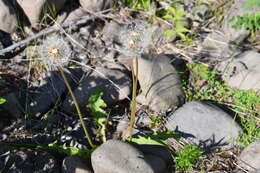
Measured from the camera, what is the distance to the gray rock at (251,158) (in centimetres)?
287

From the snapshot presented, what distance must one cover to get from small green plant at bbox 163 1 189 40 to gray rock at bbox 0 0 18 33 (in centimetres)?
170

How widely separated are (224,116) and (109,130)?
1097 mm

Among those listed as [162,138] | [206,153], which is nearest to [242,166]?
[206,153]

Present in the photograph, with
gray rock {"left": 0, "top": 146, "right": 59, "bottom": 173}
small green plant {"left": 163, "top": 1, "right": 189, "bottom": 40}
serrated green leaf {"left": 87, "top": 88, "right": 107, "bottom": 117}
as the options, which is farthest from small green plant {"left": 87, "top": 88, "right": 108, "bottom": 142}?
small green plant {"left": 163, "top": 1, "right": 189, "bottom": 40}

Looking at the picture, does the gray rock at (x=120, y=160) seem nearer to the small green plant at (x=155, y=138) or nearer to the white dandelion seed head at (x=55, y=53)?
the small green plant at (x=155, y=138)

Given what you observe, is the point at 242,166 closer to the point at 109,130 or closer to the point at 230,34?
the point at 109,130

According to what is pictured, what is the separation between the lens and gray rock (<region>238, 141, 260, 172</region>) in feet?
9.41

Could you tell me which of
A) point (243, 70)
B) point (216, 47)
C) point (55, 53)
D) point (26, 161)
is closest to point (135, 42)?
point (55, 53)

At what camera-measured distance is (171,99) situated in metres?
3.38

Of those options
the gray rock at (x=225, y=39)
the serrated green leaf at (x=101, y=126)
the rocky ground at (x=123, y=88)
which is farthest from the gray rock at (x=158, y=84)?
the gray rock at (x=225, y=39)

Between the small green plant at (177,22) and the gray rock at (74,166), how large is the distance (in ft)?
5.83

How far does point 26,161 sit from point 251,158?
1.87 metres

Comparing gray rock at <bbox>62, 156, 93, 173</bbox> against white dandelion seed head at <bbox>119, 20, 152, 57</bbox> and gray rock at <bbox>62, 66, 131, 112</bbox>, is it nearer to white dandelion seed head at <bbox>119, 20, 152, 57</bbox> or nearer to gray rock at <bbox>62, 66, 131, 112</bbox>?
gray rock at <bbox>62, 66, 131, 112</bbox>

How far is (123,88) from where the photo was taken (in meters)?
3.45
